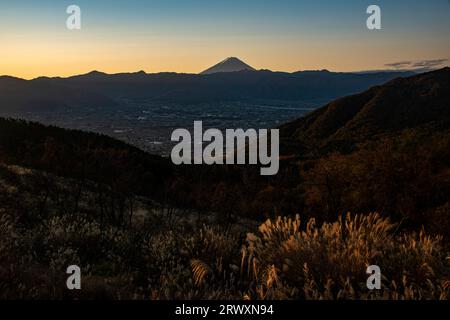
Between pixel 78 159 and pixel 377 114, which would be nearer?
pixel 78 159

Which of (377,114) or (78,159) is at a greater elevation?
(377,114)

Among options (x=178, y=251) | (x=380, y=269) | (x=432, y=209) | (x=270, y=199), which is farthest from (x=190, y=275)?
(x=270, y=199)

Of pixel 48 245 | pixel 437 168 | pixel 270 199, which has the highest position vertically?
pixel 48 245

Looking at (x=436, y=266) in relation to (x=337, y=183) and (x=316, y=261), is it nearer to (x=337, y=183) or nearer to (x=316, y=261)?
(x=316, y=261)

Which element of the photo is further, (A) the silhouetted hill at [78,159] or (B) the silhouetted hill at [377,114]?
(B) the silhouetted hill at [377,114]

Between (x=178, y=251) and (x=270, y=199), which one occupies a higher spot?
(x=178, y=251)

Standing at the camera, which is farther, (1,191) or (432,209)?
(432,209)

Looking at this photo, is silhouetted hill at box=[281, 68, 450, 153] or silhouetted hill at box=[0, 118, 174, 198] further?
silhouetted hill at box=[281, 68, 450, 153]
